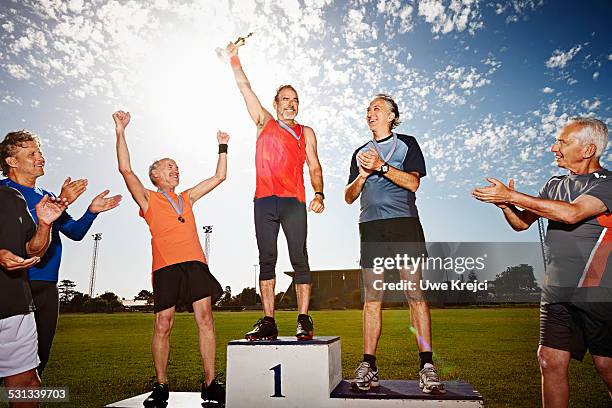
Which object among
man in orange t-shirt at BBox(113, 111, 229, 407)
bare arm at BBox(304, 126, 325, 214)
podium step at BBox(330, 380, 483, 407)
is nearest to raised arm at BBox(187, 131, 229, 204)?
man in orange t-shirt at BBox(113, 111, 229, 407)

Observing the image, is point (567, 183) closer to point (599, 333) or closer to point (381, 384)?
point (599, 333)

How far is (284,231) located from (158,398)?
6.75ft

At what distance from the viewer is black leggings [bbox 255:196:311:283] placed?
457cm

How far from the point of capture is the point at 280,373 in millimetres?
3953

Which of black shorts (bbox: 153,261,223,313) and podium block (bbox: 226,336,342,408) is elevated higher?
black shorts (bbox: 153,261,223,313)

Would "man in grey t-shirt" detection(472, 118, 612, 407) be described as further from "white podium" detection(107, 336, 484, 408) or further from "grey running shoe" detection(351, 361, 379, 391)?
"grey running shoe" detection(351, 361, 379, 391)

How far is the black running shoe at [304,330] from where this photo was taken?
4.34 meters

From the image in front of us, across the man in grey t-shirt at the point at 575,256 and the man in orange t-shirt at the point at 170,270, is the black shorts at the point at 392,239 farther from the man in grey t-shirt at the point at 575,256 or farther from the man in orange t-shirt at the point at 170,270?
the man in orange t-shirt at the point at 170,270

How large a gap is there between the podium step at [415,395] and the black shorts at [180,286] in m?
1.71

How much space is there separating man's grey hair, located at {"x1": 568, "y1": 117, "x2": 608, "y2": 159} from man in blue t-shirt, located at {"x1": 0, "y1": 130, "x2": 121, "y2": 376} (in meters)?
4.42

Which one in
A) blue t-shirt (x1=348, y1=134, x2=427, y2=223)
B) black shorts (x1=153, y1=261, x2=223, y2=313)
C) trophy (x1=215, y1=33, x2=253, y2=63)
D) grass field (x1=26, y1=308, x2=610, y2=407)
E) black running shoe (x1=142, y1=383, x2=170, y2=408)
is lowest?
grass field (x1=26, y1=308, x2=610, y2=407)

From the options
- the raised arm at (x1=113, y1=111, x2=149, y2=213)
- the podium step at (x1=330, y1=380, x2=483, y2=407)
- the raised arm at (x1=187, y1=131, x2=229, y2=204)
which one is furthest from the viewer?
the raised arm at (x1=187, y1=131, x2=229, y2=204)

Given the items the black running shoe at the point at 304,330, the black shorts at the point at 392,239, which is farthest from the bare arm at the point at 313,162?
the black running shoe at the point at 304,330

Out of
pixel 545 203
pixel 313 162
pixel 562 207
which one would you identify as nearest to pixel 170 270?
pixel 313 162
